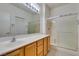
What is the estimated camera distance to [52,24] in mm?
2295

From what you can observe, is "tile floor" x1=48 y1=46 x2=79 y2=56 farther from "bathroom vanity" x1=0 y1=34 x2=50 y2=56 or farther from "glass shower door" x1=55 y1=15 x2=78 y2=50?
"bathroom vanity" x1=0 y1=34 x2=50 y2=56

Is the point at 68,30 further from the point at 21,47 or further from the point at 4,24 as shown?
the point at 4,24

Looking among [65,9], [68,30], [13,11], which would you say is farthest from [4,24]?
[68,30]

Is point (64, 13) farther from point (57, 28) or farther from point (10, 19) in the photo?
point (10, 19)

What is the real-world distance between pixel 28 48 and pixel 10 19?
640 mm

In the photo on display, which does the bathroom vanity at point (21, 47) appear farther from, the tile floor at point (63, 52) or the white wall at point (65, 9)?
the white wall at point (65, 9)

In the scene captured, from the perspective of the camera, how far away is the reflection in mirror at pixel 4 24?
1.62 metres

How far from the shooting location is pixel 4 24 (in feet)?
5.45

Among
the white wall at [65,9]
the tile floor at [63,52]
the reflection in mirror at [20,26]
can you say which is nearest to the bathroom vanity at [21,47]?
the reflection in mirror at [20,26]

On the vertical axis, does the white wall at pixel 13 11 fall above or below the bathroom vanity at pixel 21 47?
above

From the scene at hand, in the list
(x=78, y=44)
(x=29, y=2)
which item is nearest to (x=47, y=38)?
(x=78, y=44)

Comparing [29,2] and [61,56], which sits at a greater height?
[29,2]

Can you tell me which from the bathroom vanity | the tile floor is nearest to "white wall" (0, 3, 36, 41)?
the bathroom vanity

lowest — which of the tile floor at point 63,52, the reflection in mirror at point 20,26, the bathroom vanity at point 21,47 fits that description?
the tile floor at point 63,52
